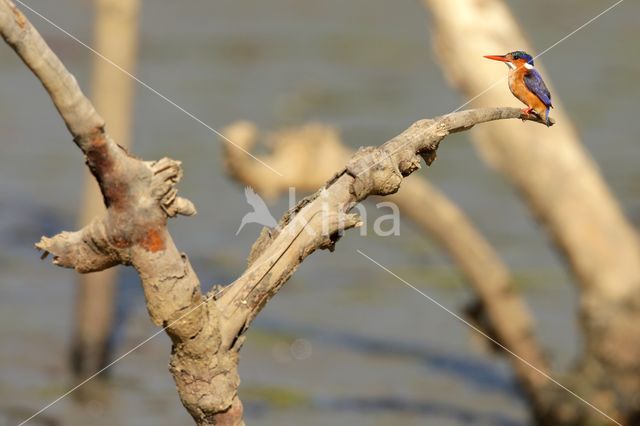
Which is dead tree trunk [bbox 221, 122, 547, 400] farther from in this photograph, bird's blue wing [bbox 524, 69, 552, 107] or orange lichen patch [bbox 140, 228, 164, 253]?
bird's blue wing [bbox 524, 69, 552, 107]

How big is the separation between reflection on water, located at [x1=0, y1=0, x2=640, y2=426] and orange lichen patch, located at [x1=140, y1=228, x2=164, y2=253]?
3.86m

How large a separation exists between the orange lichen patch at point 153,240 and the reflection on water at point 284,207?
152 inches

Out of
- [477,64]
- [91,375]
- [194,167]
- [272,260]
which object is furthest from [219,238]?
[272,260]

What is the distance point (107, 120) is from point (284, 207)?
268cm

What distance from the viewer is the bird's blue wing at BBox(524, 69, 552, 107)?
5.71 ft

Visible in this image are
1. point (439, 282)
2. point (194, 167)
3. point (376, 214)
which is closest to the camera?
point (439, 282)

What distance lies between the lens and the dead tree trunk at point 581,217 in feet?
15.5

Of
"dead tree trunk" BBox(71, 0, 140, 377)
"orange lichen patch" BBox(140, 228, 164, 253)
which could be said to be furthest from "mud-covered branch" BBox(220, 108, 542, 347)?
"dead tree trunk" BBox(71, 0, 140, 377)

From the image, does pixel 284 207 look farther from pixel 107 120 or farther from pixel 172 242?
pixel 172 242

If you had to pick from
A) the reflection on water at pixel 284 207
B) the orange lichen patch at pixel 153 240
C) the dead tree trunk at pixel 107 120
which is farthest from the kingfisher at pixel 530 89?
the reflection on water at pixel 284 207

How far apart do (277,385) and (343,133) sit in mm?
3573

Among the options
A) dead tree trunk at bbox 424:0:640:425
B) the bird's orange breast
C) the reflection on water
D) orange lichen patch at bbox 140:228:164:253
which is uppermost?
the reflection on water

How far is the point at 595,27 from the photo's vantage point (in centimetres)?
1136

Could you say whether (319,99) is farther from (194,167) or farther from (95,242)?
(95,242)
